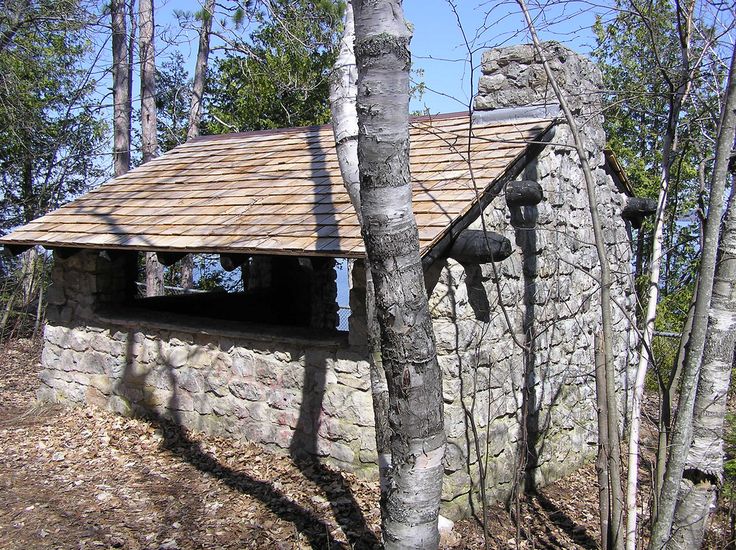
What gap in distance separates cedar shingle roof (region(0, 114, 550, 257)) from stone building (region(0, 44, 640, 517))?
25 millimetres

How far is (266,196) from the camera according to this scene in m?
6.36

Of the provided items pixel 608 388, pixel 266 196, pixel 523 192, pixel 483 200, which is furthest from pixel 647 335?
pixel 266 196

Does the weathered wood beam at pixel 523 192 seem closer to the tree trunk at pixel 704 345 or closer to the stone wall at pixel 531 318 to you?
the stone wall at pixel 531 318

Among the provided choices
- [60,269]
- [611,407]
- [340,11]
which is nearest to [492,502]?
[611,407]

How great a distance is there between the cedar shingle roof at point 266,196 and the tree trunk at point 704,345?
159 cm

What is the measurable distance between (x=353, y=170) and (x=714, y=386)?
2.03 meters

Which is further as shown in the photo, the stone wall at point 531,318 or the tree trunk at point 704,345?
the stone wall at point 531,318

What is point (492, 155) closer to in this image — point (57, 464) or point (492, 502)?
point (492, 502)

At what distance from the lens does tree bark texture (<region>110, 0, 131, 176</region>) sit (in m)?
12.8

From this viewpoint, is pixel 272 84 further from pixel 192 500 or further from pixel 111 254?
pixel 192 500

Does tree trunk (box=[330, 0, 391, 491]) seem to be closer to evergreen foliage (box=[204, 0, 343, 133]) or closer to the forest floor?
the forest floor

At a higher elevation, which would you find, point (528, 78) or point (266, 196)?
point (528, 78)

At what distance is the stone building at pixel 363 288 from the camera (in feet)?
16.2

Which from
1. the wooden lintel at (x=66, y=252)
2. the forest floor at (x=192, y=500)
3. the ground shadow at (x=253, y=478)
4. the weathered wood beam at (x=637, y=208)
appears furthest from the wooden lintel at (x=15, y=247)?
the weathered wood beam at (x=637, y=208)
